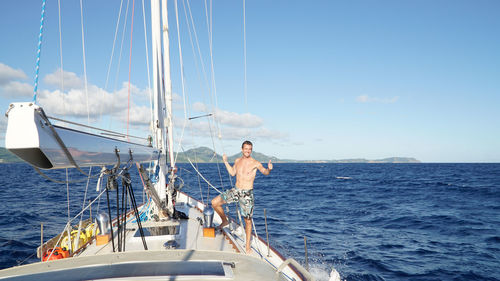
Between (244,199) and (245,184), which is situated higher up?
(245,184)

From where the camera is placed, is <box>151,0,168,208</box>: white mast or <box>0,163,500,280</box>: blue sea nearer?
<box>151,0,168,208</box>: white mast

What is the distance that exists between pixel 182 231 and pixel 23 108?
5.61 metres

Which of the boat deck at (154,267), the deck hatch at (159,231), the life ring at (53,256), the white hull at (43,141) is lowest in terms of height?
the life ring at (53,256)

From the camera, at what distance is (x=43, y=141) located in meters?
1.84

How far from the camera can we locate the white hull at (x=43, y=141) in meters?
1.73

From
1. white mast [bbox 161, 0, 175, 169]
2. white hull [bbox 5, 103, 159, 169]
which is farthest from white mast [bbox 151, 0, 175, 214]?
white hull [bbox 5, 103, 159, 169]

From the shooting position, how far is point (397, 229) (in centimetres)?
1257

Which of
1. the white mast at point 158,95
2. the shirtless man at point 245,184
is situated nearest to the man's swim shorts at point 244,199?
the shirtless man at point 245,184

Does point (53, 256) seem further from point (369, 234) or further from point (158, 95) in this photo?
point (369, 234)

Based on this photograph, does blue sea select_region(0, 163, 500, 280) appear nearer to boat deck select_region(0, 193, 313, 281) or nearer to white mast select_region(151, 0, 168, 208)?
white mast select_region(151, 0, 168, 208)

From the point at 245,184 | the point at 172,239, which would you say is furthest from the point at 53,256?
the point at 245,184

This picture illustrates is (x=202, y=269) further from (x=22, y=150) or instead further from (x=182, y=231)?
(x=182, y=231)

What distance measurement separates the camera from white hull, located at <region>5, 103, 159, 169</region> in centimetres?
173

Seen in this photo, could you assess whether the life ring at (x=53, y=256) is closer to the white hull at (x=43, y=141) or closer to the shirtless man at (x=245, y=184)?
the shirtless man at (x=245, y=184)
